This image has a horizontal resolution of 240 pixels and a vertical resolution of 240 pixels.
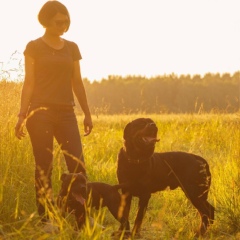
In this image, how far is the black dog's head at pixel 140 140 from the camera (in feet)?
16.2

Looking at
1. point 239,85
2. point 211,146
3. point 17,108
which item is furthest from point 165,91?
point 17,108

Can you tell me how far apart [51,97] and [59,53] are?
17.5 inches

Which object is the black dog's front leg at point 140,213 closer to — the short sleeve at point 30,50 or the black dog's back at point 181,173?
the black dog's back at point 181,173

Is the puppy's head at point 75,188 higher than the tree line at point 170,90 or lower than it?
lower

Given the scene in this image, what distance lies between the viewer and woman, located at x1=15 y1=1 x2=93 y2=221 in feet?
15.7

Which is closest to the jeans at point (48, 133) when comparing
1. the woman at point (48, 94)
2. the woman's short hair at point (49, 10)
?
the woman at point (48, 94)

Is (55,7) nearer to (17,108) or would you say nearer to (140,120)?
(140,120)

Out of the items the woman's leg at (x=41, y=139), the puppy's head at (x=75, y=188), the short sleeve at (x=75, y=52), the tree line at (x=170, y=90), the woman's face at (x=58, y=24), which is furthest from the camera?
the tree line at (x=170, y=90)

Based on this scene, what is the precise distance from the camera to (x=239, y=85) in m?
49.7

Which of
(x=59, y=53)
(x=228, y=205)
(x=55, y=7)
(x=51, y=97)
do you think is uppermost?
(x=55, y=7)

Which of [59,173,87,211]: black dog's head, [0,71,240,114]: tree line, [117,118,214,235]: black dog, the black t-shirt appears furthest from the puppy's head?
[0,71,240,114]: tree line

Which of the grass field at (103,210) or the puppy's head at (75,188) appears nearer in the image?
the grass field at (103,210)

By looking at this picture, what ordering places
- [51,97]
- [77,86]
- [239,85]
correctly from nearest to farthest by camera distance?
[51,97] < [77,86] < [239,85]

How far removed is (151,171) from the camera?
5059 millimetres
